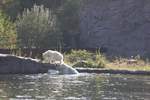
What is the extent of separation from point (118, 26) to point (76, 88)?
27878mm

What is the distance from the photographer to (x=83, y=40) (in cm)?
5259

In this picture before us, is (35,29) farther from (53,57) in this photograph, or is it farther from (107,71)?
(107,71)

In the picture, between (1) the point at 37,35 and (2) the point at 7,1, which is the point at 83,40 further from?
(2) the point at 7,1

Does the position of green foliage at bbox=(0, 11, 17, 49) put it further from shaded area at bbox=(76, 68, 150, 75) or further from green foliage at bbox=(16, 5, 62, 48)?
shaded area at bbox=(76, 68, 150, 75)

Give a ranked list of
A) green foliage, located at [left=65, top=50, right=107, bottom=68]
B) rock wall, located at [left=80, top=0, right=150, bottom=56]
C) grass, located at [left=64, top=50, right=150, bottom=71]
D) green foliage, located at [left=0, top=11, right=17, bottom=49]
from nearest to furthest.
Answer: grass, located at [left=64, top=50, right=150, bottom=71]
green foliage, located at [left=65, top=50, right=107, bottom=68]
green foliage, located at [left=0, top=11, right=17, bottom=49]
rock wall, located at [left=80, top=0, right=150, bottom=56]

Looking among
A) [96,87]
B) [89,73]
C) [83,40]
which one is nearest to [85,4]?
[83,40]

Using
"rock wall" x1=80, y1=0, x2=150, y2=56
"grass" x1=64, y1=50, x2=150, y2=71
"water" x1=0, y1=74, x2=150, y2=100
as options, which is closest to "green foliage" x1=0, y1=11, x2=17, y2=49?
"rock wall" x1=80, y1=0, x2=150, y2=56

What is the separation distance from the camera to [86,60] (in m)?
35.8

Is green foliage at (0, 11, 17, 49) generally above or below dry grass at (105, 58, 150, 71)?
above

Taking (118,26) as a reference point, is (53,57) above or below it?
below

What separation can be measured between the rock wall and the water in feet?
63.1

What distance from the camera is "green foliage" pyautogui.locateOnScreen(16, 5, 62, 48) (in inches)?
1836

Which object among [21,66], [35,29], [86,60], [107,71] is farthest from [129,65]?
[35,29]

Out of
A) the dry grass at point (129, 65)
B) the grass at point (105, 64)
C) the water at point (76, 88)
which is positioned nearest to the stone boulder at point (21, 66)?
the water at point (76, 88)
